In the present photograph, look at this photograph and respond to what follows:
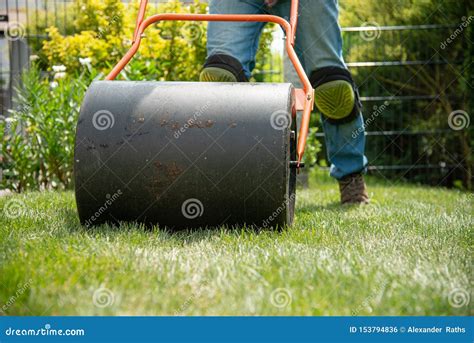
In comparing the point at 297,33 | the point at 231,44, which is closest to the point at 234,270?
the point at 231,44

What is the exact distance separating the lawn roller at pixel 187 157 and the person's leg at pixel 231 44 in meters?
0.51

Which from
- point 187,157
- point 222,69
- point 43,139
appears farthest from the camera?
point 43,139

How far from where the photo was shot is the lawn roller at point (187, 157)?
2.03m

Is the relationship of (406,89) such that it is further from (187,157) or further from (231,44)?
(187,157)

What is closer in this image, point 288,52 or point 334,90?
point 288,52

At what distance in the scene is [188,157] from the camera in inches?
80.0

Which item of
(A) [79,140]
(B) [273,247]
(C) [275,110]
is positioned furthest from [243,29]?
(B) [273,247]

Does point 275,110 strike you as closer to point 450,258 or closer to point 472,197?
point 450,258

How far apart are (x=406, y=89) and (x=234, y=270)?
4.62 metres

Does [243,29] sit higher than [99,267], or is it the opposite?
[243,29]

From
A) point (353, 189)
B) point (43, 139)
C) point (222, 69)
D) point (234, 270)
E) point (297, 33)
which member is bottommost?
point (43, 139)

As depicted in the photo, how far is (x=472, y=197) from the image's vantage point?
12.2 ft

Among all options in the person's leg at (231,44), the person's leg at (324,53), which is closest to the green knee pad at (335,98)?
the person's leg at (324,53)

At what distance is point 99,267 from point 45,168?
2786 mm
